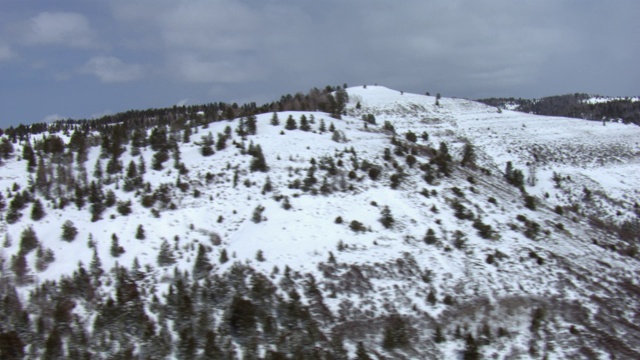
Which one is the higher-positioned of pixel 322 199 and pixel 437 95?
pixel 437 95

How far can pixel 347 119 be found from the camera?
142 ft

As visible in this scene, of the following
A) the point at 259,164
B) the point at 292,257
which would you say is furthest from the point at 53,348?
the point at 259,164

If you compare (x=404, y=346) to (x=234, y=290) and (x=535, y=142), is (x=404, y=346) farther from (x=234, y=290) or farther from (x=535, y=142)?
(x=535, y=142)

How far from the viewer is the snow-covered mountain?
16.0 metres

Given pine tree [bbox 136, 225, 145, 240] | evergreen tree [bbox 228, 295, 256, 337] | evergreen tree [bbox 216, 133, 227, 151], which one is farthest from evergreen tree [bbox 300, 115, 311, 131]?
evergreen tree [bbox 228, 295, 256, 337]

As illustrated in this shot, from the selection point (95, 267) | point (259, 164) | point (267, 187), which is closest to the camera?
point (95, 267)

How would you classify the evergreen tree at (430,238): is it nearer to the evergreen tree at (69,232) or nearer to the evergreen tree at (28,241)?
the evergreen tree at (69,232)

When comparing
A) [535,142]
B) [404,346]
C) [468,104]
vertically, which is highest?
[468,104]

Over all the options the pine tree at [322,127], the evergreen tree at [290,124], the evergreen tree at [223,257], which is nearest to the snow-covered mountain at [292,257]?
the evergreen tree at [223,257]

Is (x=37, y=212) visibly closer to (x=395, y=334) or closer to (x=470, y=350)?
(x=395, y=334)

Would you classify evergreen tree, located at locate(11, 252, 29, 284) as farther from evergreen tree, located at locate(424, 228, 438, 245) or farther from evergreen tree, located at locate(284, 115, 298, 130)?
evergreen tree, located at locate(284, 115, 298, 130)

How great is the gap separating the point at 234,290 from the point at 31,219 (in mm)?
13023

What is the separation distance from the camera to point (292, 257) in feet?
65.9

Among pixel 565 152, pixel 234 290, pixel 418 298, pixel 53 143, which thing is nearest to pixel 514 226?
pixel 418 298
